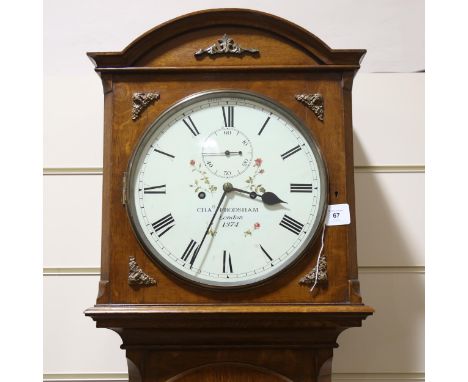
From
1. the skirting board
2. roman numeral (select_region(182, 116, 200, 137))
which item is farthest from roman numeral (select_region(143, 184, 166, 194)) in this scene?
the skirting board

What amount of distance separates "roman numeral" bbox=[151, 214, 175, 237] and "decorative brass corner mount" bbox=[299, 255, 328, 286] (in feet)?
0.77

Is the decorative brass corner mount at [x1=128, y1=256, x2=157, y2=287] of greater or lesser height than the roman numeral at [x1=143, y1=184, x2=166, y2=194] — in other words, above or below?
below

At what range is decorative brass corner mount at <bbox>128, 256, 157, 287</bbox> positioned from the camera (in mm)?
949

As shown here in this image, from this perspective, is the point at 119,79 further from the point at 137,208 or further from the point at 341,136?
the point at 341,136

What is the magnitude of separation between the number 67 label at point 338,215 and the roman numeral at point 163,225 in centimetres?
26

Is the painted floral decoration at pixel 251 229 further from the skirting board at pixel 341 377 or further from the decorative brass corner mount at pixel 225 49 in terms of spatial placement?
the skirting board at pixel 341 377

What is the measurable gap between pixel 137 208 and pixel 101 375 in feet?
1.38

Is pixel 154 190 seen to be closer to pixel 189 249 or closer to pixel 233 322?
pixel 189 249

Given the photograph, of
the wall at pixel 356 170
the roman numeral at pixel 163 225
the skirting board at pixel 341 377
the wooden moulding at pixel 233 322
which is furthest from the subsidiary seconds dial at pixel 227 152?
the skirting board at pixel 341 377

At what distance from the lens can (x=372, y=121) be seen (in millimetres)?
1248

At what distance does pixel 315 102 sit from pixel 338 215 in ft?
0.64

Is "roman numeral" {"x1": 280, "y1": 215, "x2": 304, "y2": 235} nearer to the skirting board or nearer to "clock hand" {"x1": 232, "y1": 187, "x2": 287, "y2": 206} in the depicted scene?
"clock hand" {"x1": 232, "y1": 187, "x2": 287, "y2": 206}

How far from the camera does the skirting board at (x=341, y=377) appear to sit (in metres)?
1.18
